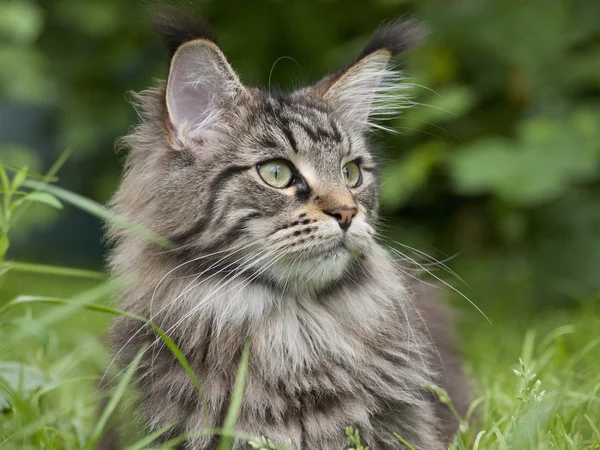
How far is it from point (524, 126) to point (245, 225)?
2.57 metres

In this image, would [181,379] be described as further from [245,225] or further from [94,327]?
[94,327]

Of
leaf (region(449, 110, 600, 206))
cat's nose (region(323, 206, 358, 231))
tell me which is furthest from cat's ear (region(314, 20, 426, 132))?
leaf (region(449, 110, 600, 206))

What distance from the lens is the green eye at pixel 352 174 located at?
2.35 m

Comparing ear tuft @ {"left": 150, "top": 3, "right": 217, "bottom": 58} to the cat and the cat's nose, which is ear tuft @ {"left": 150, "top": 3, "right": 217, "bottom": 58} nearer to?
the cat

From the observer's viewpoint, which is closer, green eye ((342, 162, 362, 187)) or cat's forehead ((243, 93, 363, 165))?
cat's forehead ((243, 93, 363, 165))

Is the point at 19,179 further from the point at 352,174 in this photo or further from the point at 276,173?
the point at 352,174

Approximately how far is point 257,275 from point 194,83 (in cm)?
58

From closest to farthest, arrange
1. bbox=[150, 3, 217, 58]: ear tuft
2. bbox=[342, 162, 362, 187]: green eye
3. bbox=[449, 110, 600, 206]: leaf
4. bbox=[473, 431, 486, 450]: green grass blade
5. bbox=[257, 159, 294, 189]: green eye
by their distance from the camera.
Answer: bbox=[473, 431, 486, 450]: green grass blade < bbox=[150, 3, 217, 58]: ear tuft < bbox=[257, 159, 294, 189]: green eye < bbox=[342, 162, 362, 187]: green eye < bbox=[449, 110, 600, 206]: leaf

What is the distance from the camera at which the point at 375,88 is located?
264 cm

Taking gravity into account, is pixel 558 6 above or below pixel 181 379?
above

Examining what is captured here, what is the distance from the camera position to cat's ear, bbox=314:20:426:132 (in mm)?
2432

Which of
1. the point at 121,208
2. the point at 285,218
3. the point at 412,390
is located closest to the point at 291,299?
the point at 285,218

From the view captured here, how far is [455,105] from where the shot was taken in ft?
12.6

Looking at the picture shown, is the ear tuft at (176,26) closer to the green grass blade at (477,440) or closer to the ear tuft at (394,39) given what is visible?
the ear tuft at (394,39)
